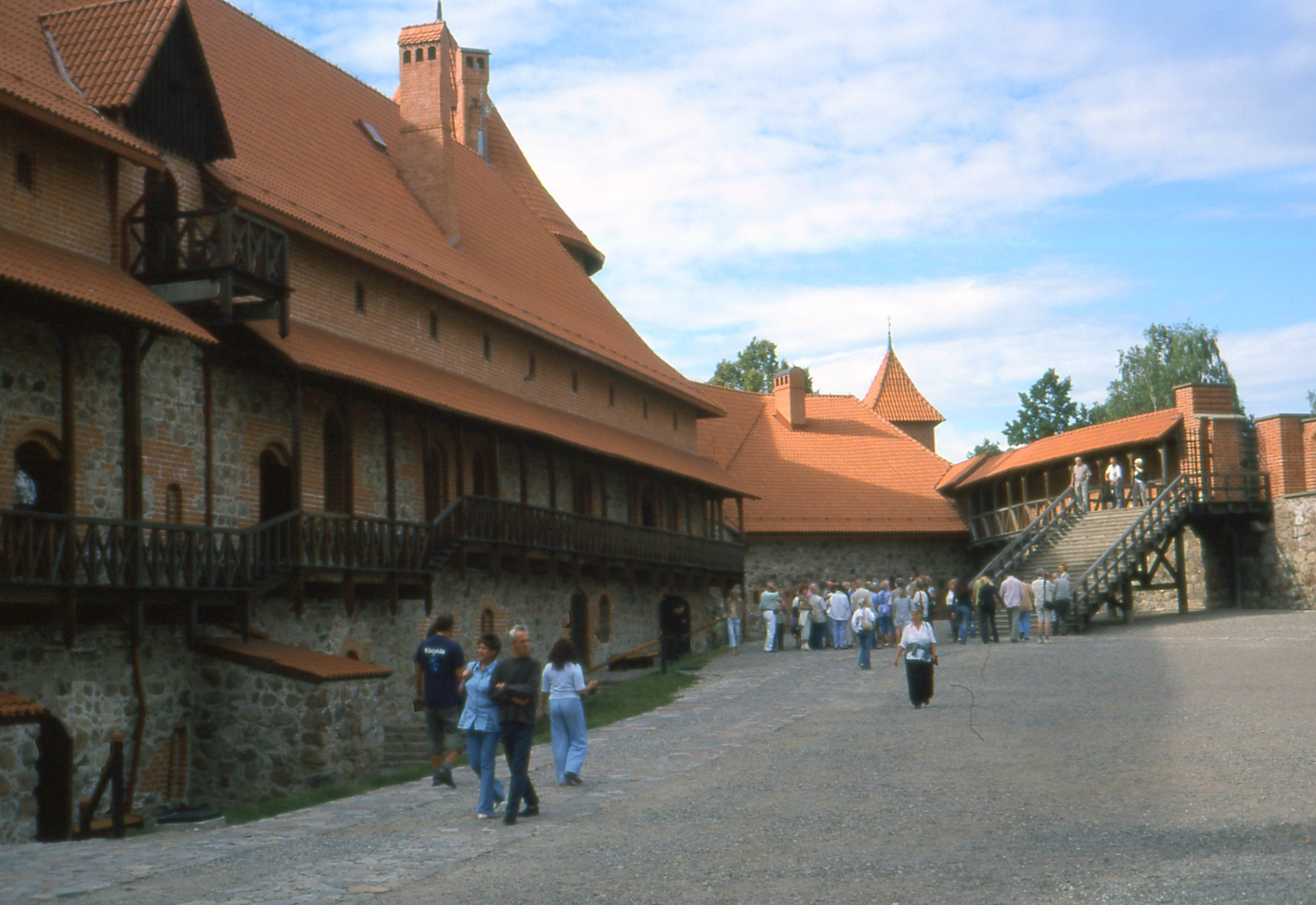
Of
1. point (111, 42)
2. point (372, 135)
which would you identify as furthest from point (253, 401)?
point (372, 135)

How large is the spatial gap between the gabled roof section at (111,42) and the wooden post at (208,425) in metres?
3.34

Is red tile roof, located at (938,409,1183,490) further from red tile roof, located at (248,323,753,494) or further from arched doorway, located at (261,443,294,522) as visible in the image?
arched doorway, located at (261,443,294,522)

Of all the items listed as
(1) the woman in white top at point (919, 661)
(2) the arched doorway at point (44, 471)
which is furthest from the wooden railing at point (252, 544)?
(1) the woman in white top at point (919, 661)

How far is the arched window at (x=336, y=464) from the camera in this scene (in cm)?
2194

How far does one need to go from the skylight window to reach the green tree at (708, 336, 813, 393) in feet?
113

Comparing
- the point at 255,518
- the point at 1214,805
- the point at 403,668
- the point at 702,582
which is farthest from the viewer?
the point at 702,582

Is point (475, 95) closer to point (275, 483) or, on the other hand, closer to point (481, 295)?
point (481, 295)

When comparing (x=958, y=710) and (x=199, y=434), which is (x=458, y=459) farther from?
(x=958, y=710)

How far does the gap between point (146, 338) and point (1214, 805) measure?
1246 cm

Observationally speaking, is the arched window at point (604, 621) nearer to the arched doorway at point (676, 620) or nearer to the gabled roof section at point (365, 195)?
the arched doorway at point (676, 620)

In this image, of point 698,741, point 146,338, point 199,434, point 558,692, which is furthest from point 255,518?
point 558,692

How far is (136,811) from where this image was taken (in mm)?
16922

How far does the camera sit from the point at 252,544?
60.7 feet

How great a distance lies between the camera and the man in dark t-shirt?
→ 14.4 meters
